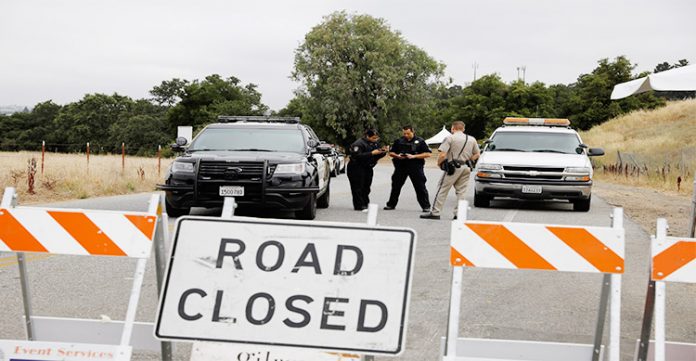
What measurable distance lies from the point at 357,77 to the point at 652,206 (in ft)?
162

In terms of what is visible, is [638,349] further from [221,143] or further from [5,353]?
[221,143]

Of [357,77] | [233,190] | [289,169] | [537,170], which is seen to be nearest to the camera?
[233,190]

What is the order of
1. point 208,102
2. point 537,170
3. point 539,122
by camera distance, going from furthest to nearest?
point 208,102 → point 539,122 → point 537,170

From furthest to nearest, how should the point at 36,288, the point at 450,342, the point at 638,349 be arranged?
the point at 36,288, the point at 638,349, the point at 450,342

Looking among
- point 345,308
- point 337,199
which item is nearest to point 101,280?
point 345,308

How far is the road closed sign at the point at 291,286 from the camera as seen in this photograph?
407 centimetres

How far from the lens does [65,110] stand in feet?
301

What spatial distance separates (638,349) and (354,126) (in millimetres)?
64429

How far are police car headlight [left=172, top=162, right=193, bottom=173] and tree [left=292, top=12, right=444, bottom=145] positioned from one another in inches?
2119

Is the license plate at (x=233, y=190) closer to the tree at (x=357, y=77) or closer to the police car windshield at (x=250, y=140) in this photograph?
the police car windshield at (x=250, y=140)

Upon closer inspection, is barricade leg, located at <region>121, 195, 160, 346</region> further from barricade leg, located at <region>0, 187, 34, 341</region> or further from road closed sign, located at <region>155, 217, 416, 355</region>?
barricade leg, located at <region>0, 187, 34, 341</region>

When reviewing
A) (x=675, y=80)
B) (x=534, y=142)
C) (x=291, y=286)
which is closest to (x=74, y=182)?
(x=534, y=142)

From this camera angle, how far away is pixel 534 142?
57.9ft

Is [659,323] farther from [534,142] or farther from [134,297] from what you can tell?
[534,142]
